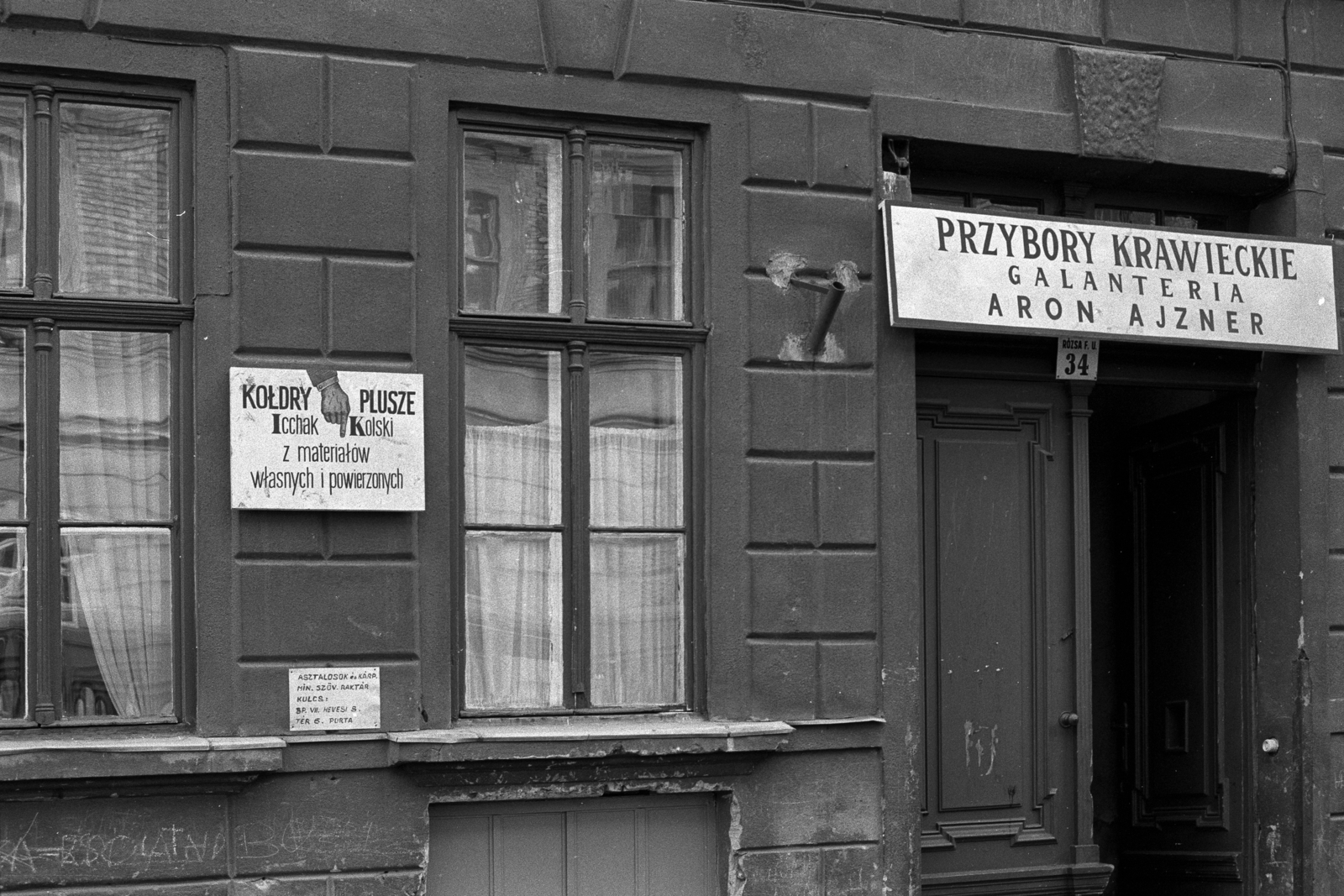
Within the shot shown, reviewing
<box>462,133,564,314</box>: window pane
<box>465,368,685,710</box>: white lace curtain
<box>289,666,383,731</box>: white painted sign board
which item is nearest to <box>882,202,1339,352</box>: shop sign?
<box>465,368,685,710</box>: white lace curtain

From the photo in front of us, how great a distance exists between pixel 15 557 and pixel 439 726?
1.70 m

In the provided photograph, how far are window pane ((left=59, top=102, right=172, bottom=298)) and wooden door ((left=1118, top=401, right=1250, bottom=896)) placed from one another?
5063mm

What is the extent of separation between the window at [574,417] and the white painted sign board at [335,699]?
43 centimetres

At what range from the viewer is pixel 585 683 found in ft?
23.7

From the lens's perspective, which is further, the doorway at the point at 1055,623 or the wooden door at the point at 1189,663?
the wooden door at the point at 1189,663

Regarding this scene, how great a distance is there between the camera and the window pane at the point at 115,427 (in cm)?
663

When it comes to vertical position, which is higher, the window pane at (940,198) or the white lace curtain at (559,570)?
the window pane at (940,198)

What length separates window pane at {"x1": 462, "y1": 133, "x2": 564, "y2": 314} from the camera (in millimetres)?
7227

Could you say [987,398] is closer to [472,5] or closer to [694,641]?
[694,641]

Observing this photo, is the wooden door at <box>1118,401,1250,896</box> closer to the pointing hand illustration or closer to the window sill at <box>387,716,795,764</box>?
the window sill at <box>387,716,795,764</box>

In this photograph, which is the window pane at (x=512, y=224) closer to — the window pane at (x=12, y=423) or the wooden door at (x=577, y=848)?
the window pane at (x=12, y=423)

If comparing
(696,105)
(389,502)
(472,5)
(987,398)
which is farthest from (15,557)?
(987,398)

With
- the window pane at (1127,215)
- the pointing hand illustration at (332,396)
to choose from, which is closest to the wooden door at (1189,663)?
the window pane at (1127,215)

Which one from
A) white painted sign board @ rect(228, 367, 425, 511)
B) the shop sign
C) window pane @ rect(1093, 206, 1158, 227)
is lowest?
white painted sign board @ rect(228, 367, 425, 511)
